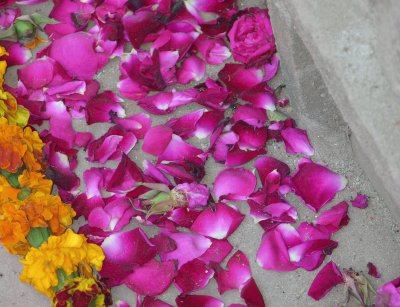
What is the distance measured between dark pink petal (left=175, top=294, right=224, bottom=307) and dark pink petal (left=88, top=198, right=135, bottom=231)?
0.21 meters

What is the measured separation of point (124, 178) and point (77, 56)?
34 centimetres

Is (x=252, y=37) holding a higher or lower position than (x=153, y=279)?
higher

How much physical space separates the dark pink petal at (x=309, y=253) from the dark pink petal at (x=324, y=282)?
0.09ft

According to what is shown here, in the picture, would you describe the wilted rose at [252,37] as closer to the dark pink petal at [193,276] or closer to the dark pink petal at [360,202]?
the dark pink petal at [360,202]

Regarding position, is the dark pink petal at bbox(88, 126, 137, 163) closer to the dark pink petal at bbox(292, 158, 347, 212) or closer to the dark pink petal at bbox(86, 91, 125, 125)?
the dark pink petal at bbox(86, 91, 125, 125)

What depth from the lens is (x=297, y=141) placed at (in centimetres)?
164

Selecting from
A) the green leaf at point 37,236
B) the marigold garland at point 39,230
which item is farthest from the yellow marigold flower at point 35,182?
the green leaf at point 37,236

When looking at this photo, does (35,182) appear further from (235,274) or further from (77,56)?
(235,274)

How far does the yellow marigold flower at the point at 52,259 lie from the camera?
4.74 feet

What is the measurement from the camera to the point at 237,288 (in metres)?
1.55

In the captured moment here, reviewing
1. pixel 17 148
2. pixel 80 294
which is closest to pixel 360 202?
pixel 80 294

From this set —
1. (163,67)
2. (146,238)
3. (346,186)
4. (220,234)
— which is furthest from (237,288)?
(163,67)

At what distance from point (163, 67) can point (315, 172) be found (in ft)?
1.46

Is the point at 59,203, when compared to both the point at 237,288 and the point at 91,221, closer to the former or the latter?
the point at 91,221
